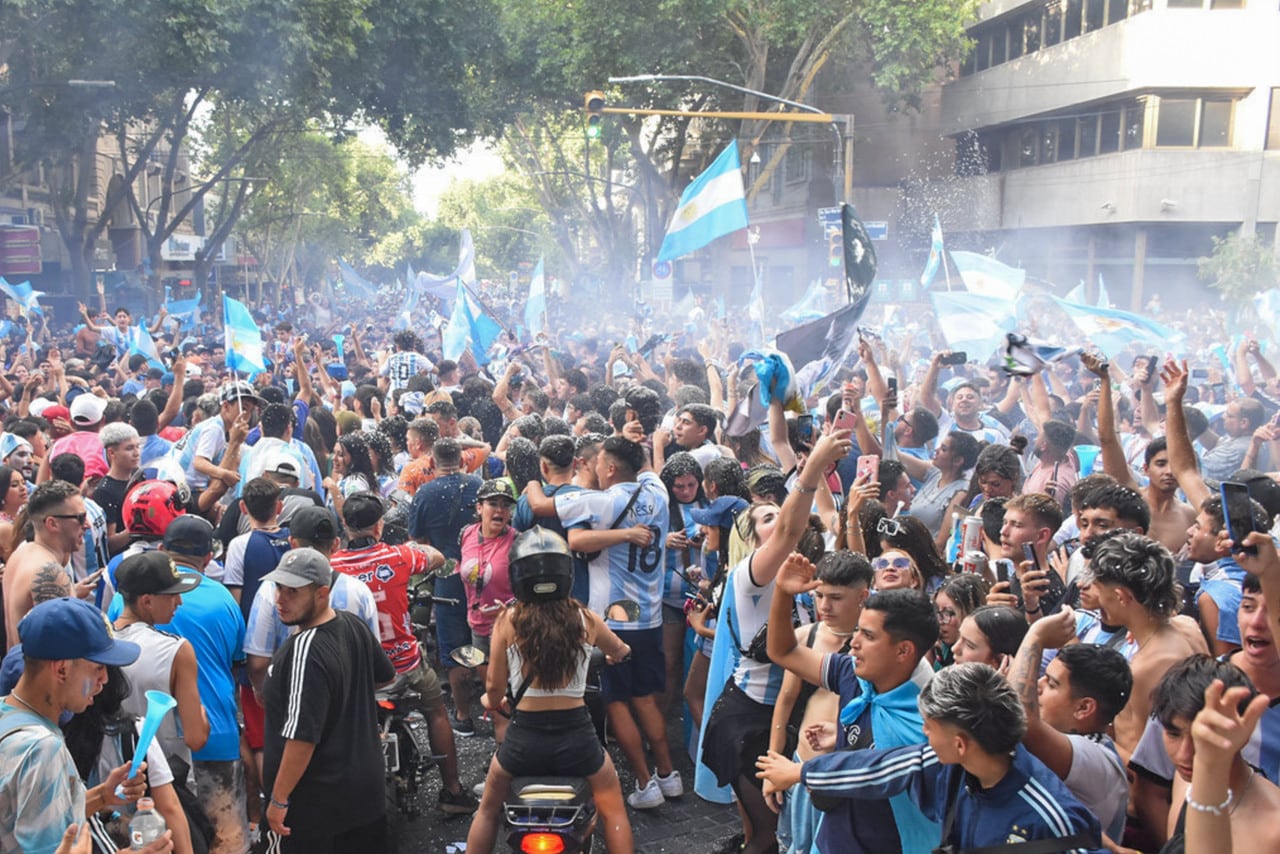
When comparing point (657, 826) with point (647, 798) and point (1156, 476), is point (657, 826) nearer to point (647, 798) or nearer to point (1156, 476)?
point (647, 798)

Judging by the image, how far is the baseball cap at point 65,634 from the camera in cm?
307

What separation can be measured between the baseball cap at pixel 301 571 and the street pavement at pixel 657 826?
194 centimetres

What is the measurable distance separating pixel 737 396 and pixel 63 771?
221 inches

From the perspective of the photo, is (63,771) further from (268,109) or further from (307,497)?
(268,109)

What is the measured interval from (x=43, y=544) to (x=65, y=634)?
6.97 feet

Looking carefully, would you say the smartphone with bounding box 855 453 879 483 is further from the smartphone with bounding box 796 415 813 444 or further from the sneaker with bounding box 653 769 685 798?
the sneaker with bounding box 653 769 685 798

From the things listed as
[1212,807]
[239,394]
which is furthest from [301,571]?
[239,394]

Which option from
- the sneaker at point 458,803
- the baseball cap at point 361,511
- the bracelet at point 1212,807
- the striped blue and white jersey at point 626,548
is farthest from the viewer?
the sneaker at point 458,803

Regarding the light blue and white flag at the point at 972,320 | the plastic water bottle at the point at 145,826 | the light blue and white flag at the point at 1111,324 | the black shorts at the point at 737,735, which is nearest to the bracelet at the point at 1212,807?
the black shorts at the point at 737,735

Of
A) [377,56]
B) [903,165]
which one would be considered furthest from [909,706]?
[903,165]

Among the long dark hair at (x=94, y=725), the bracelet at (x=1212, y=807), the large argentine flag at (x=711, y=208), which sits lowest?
the long dark hair at (x=94, y=725)

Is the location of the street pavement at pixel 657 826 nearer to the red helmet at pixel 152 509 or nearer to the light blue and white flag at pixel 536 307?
the red helmet at pixel 152 509

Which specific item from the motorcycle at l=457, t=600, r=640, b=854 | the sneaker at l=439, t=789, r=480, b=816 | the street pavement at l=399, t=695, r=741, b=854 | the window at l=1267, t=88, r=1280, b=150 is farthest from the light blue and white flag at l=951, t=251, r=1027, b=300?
the window at l=1267, t=88, r=1280, b=150

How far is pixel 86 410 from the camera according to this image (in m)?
8.02
